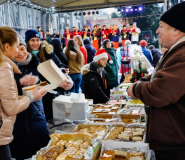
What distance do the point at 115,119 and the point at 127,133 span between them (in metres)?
0.37

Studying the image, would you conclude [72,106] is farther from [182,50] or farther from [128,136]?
[182,50]

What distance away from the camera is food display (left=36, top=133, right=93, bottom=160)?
68.1 inches

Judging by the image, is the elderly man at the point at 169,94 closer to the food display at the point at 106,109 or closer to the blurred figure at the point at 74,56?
the food display at the point at 106,109

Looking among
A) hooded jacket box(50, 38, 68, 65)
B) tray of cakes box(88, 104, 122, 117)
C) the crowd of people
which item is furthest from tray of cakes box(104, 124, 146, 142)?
hooded jacket box(50, 38, 68, 65)

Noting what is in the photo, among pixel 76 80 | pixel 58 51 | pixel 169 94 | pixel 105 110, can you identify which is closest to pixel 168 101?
pixel 169 94

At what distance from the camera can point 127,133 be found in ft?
7.11

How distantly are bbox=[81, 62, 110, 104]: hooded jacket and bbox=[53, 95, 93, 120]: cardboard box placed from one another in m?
0.29

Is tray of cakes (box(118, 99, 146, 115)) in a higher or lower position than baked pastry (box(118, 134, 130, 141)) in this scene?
higher

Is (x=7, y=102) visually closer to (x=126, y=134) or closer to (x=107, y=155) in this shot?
(x=107, y=155)

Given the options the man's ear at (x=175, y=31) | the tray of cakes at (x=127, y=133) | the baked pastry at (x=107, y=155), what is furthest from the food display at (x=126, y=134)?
the man's ear at (x=175, y=31)

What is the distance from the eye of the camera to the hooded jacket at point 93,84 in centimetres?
347

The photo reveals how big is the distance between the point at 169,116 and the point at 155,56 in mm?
6250

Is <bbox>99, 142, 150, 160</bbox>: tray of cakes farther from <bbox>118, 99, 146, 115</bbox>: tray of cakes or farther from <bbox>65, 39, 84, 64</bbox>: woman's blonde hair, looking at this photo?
<bbox>65, 39, 84, 64</bbox>: woman's blonde hair

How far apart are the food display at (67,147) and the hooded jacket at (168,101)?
1.92ft
